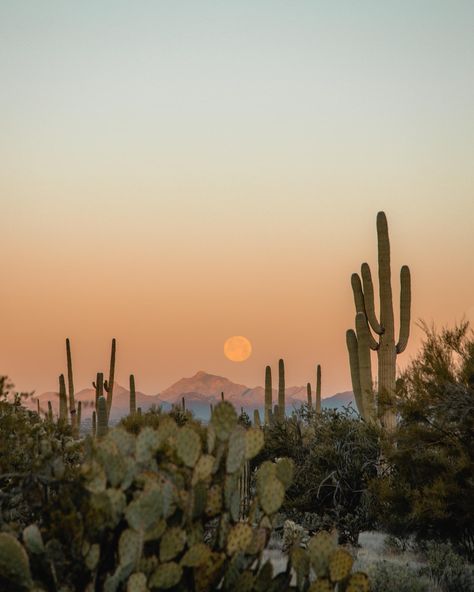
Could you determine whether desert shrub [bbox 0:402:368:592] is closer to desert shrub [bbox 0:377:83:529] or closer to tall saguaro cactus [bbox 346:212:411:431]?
desert shrub [bbox 0:377:83:529]

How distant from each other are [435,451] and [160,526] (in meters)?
8.57

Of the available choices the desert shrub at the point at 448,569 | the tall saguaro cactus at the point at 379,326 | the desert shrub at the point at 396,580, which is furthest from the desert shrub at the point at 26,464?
the tall saguaro cactus at the point at 379,326

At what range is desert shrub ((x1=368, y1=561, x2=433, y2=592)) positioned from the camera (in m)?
11.6

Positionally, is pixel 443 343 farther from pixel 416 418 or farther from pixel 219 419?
pixel 219 419

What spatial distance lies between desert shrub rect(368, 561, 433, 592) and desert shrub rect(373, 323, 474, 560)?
1.05m

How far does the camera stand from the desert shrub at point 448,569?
495 inches

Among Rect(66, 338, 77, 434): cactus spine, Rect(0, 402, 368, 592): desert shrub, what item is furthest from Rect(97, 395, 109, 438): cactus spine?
Rect(0, 402, 368, 592): desert shrub

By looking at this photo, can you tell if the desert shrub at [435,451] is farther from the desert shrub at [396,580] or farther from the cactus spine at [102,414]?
the cactus spine at [102,414]

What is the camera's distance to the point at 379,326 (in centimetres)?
2281

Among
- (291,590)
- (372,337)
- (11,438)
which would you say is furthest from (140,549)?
(372,337)

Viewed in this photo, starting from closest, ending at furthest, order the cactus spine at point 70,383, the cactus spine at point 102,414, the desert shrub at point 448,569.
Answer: the desert shrub at point 448,569 < the cactus spine at point 102,414 < the cactus spine at point 70,383

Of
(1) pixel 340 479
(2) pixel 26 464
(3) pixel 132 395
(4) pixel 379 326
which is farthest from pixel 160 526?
(3) pixel 132 395

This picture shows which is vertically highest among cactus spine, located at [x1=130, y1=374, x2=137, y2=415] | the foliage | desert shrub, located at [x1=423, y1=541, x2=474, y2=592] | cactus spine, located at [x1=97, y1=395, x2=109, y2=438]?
cactus spine, located at [x1=130, y1=374, x2=137, y2=415]

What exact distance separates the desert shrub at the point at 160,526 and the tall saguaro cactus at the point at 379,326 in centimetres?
1527
